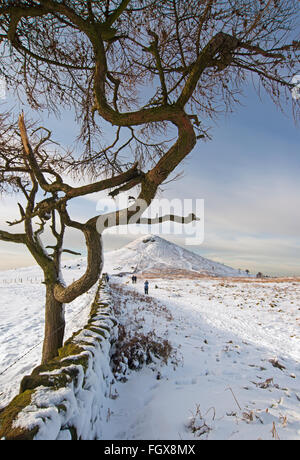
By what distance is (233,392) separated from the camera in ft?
11.2

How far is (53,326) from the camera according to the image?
462 cm

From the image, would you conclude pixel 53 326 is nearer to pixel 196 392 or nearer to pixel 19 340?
pixel 196 392

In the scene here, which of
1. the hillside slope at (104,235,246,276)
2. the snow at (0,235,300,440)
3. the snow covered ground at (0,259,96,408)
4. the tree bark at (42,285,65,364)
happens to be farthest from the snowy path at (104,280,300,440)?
the hillside slope at (104,235,246,276)

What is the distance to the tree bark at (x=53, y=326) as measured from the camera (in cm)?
458

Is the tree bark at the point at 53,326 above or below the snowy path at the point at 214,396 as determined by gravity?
above

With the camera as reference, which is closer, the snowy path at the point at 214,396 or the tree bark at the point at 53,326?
the snowy path at the point at 214,396

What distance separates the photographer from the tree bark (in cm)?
458

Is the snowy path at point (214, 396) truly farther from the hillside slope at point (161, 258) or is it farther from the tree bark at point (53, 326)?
the hillside slope at point (161, 258)

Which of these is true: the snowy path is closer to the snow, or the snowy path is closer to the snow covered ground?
the snow

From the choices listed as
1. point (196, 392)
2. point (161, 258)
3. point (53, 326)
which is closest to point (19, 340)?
point (53, 326)

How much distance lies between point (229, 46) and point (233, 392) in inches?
189

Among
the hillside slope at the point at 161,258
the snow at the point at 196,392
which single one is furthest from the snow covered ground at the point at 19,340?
the hillside slope at the point at 161,258
